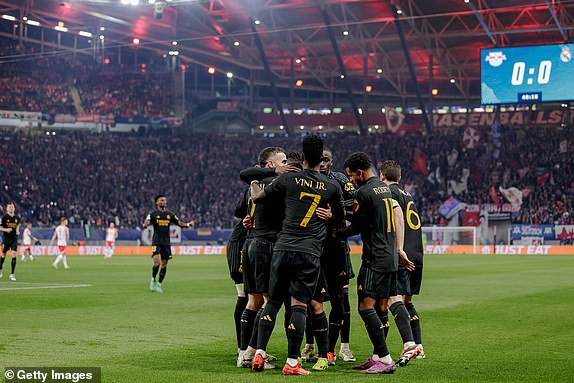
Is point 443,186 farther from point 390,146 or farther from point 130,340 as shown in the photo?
point 130,340

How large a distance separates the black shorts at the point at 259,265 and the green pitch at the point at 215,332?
101 centimetres

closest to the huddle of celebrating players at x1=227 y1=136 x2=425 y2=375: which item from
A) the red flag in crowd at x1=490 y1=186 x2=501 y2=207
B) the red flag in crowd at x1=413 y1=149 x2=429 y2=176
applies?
the red flag in crowd at x1=490 y1=186 x2=501 y2=207

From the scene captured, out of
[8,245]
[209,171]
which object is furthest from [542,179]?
[8,245]

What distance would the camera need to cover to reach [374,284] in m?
10.5

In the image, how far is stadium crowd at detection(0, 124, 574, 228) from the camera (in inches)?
2443

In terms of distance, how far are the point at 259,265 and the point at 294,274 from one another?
603 millimetres

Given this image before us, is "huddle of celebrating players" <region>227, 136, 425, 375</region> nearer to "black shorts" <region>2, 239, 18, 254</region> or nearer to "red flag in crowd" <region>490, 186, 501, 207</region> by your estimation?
"black shorts" <region>2, 239, 18, 254</region>

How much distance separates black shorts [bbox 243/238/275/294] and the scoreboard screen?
41.3 meters

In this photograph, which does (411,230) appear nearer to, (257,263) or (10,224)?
(257,263)

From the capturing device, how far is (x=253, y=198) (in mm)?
10234

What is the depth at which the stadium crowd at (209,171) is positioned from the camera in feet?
204

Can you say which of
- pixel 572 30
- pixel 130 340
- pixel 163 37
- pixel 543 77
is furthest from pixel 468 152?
pixel 130 340

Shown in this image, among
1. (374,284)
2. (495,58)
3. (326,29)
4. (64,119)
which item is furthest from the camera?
(64,119)

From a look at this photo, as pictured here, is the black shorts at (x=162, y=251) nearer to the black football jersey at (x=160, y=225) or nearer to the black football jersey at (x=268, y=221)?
the black football jersey at (x=160, y=225)
